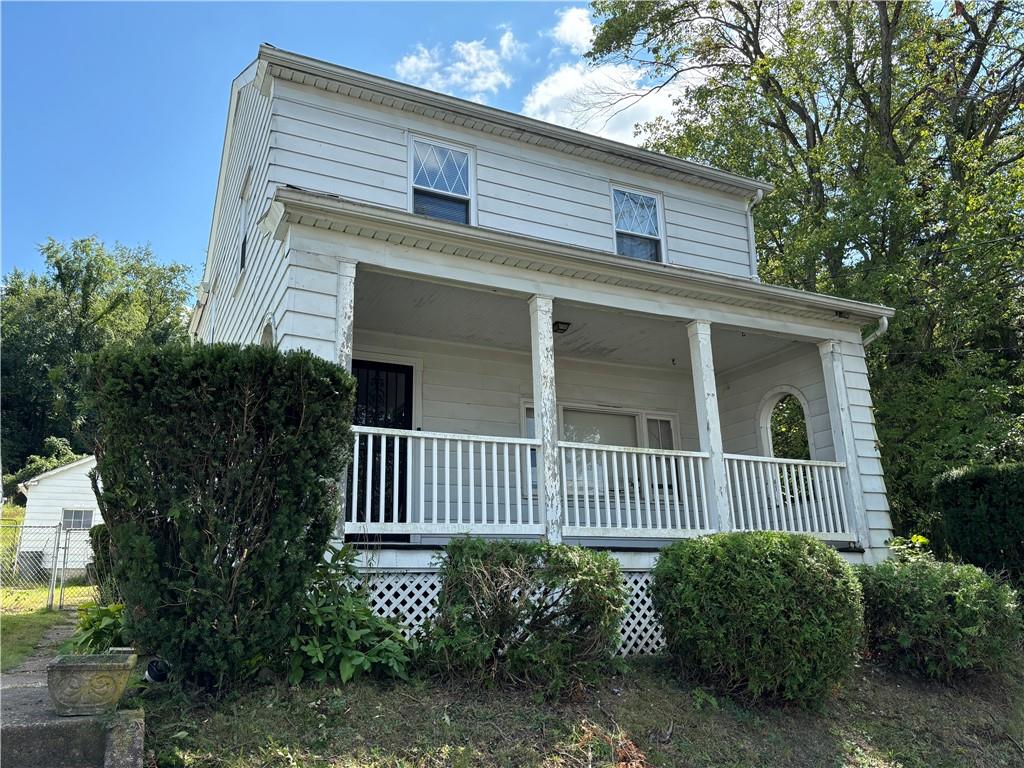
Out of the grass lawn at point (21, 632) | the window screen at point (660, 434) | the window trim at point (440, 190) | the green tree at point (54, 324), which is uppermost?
the green tree at point (54, 324)

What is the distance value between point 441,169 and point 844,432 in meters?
5.93

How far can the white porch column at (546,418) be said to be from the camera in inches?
261

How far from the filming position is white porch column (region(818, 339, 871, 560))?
8.30 metres

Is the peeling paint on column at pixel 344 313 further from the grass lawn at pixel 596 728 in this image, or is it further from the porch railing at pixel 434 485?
the grass lawn at pixel 596 728

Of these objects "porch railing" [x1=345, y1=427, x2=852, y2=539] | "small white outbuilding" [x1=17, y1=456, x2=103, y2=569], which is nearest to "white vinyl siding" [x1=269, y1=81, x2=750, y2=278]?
"porch railing" [x1=345, y1=427, x2=852, y2=539]

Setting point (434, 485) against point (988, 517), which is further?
point (988, 517)

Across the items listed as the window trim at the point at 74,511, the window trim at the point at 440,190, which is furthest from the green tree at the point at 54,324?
the window trim at the point at 440,190

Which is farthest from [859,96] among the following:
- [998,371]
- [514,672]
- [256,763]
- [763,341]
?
[256,763]

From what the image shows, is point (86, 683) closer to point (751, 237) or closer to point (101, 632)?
point (101, 632)

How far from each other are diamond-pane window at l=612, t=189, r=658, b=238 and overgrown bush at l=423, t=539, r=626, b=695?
6.28m

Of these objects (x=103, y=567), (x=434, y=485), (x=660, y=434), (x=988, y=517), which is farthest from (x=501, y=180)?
(x=988, y=517)

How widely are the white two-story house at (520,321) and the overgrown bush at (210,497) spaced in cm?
128

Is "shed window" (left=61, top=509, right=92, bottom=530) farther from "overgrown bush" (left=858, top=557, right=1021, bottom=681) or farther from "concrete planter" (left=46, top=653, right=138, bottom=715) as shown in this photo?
"overgrown bush" (left=858, top=557, right=1021, bottom=681)

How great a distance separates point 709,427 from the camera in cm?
777
